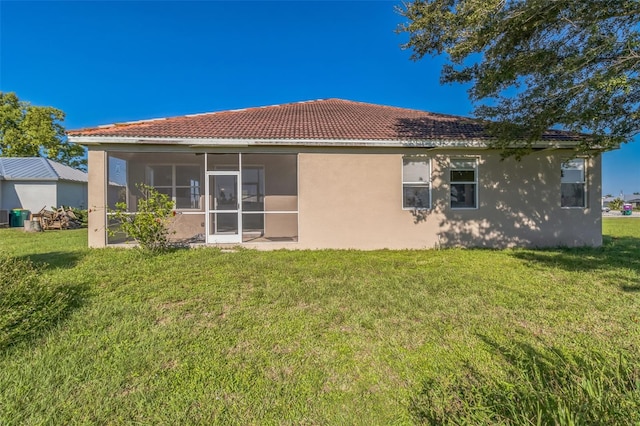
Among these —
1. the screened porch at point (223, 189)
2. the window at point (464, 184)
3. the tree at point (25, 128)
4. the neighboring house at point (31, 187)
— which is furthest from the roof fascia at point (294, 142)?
the tree at point (25, 128)

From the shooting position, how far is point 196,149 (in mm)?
8750

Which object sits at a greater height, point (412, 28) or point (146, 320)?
point (412, 28)

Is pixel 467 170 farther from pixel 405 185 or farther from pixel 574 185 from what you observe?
pixel 574 185

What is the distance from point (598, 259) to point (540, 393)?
281 inches

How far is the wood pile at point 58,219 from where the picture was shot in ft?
49.9

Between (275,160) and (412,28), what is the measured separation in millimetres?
5921

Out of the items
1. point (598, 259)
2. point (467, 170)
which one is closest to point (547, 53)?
point (467, 170)

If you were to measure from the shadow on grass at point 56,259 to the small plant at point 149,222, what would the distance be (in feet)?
3.95

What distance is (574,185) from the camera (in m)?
9.47

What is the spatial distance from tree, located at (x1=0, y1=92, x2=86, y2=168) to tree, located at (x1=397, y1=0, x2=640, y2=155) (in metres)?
34.5

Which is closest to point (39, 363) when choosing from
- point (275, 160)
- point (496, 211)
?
point (275, 160)

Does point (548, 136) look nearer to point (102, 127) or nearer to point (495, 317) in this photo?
point (495, 317)

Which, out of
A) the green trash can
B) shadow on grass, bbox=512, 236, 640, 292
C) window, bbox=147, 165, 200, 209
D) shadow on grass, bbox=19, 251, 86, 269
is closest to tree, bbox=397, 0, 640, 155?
shadow on grass, bbox=512, 236, 640, 292

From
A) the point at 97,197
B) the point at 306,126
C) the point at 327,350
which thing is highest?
the point at 306,126
